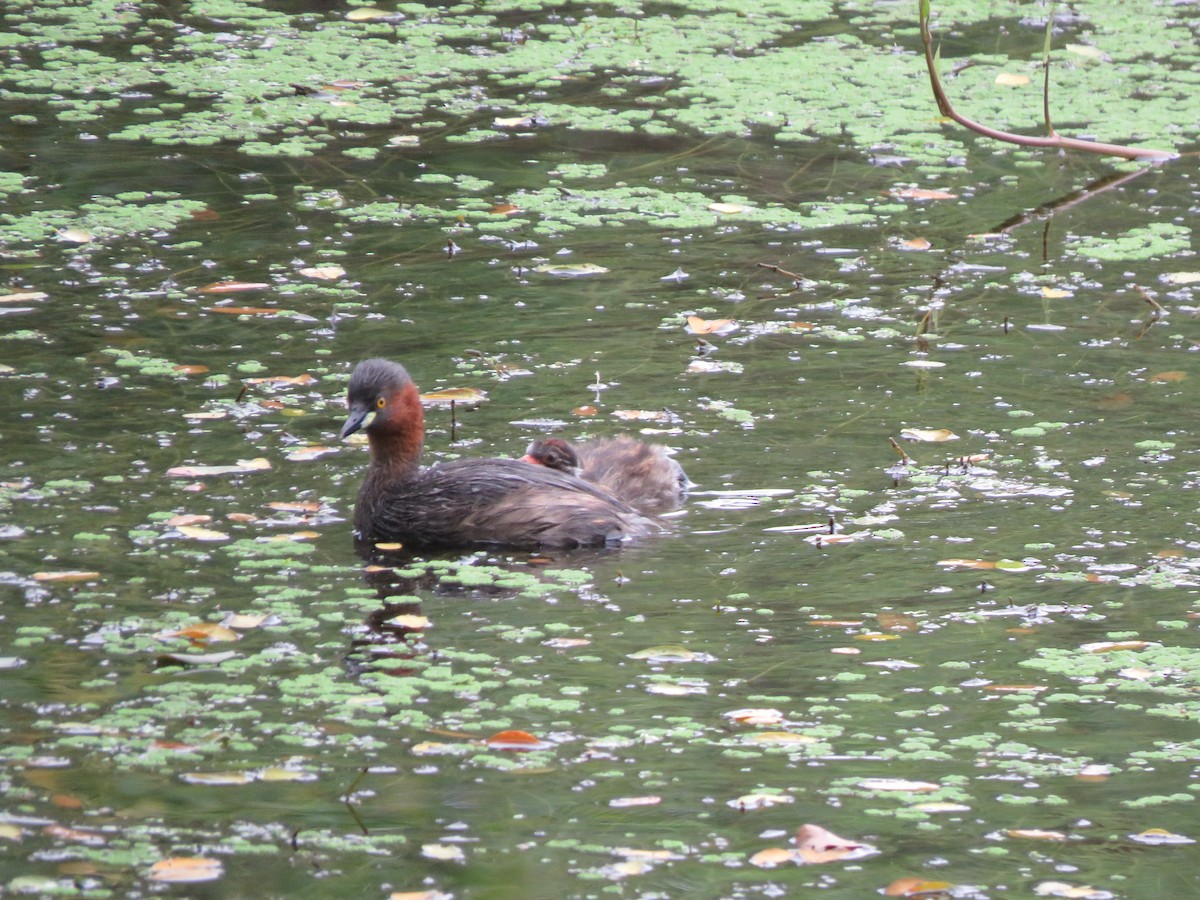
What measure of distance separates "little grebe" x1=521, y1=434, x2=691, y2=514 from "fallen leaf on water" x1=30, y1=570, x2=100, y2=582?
1961mm

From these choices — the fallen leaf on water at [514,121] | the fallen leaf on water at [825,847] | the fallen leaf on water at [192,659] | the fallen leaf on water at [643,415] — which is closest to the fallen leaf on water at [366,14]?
the fallen leaf on water at [514,121]

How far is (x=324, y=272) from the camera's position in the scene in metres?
10.2

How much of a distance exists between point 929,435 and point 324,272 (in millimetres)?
3534

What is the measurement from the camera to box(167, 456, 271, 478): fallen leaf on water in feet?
25.4

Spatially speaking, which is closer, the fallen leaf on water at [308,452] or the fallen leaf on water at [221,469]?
the fallen leaf on water at [221,469]

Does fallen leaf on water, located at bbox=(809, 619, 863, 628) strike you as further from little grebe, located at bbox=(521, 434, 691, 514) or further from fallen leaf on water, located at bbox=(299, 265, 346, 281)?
fallen leaf on water, located at bbox=(299, 265, 346, 281)

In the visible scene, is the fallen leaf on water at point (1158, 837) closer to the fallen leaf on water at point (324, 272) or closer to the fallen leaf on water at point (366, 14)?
the fallen leaf on water at point (324, 272)

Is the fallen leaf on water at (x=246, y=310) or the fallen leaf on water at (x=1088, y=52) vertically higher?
the fallen leaf on water at (x=1088, y=52)

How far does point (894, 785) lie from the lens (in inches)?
212

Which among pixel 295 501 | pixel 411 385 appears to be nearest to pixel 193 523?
pixel 295 501

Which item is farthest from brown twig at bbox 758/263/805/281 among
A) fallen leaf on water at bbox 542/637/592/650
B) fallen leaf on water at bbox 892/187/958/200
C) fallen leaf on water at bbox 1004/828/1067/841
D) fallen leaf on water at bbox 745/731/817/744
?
fallen leaf on water at bbox 1004/828/1067/841

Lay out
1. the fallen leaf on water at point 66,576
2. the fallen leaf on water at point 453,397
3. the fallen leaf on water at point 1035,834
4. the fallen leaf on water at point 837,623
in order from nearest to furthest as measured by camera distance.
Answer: the fallen leaf on water at point 1035,834 → the fallen leaf on water at point 837,623 → the fallen leaf on water at point 66,576 → the fallen leaf on water at point 453,397

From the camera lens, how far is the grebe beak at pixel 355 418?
7633 mm

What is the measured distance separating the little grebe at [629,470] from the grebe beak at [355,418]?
72cm
